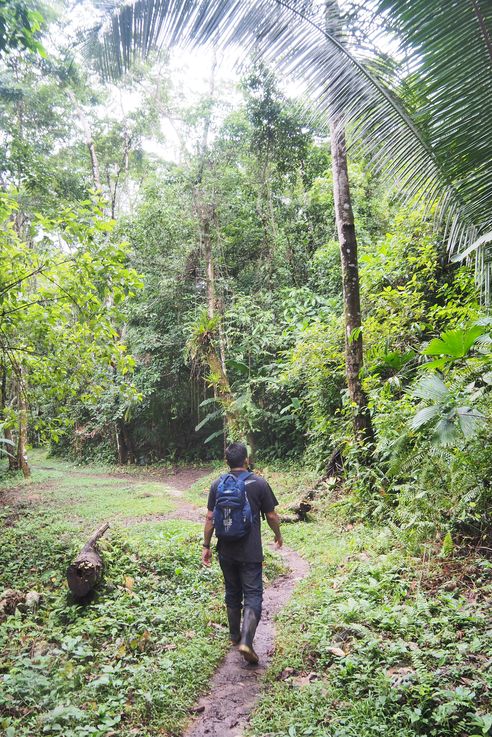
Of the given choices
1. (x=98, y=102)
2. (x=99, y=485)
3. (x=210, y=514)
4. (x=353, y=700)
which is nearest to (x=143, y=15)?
(x=210, y=514)

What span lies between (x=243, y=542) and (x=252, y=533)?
0.11 m

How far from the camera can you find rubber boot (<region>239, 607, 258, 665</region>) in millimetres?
3715

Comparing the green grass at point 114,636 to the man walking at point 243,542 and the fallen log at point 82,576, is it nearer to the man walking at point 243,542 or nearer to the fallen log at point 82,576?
the fallen log at point 82,576

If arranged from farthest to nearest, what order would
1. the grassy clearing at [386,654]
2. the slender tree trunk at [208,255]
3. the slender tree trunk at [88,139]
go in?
the slender tree trunk at [88,139], the slender tree trunk at [208,255], the grassy clearing at [386,654]

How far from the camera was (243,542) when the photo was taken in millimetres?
3961

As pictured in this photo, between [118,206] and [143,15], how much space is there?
73.3 ft

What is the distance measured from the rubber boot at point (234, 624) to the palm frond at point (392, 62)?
11.6ft

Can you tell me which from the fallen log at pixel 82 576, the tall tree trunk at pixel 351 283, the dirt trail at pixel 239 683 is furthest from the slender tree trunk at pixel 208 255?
the fallen log at pixel 82 576

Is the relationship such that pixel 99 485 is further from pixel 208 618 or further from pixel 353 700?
pixel 353 700

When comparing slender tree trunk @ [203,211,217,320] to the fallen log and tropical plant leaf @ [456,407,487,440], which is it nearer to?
the fallen log

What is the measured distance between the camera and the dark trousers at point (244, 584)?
395 centimetres

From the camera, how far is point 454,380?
17.1ft

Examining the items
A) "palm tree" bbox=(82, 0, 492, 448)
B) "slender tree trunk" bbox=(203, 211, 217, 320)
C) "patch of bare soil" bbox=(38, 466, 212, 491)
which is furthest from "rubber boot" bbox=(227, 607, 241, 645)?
"slender tree trunk" bbox=(203, 211, 217, 320)

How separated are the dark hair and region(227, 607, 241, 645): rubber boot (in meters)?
1.33
